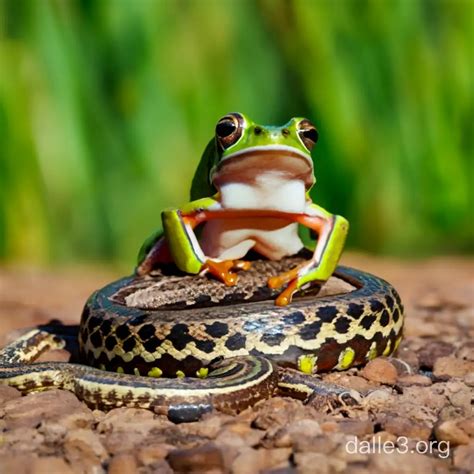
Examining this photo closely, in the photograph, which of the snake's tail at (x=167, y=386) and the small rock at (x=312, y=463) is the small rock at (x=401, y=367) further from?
the small rock at (x=312, y=463)

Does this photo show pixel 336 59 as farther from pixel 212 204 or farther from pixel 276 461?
pixel 276 461

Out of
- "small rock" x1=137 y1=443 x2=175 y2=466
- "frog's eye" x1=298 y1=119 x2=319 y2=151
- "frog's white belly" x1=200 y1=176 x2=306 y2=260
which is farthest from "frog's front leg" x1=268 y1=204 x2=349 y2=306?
"small rock" x1=137 y1=443 x2=175 y2=466

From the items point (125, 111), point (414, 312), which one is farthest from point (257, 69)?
point (414, 312)

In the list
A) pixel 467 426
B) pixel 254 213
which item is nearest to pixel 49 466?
pixel 467 426

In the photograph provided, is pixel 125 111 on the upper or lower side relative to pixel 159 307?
upper

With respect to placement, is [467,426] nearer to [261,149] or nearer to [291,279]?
[291,279]

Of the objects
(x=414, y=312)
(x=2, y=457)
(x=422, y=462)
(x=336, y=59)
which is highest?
(x=336, y=59)

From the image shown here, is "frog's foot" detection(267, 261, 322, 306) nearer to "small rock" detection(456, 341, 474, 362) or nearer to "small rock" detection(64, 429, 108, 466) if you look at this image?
"small rock" detection(456, 341, 474, 362)

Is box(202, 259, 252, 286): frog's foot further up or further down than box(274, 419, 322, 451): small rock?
further up
